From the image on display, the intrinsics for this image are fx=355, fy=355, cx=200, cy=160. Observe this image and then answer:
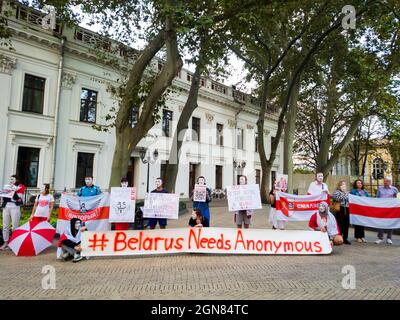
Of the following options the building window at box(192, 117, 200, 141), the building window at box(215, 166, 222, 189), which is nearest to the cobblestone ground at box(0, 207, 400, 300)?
the building window at box(192, 117, 200, 141)

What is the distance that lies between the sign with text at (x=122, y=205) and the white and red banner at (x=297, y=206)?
159 inches

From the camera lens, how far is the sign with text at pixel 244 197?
9.55 meters

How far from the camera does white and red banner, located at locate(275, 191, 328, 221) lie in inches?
386

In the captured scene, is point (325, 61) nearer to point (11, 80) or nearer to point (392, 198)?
point (392, 198)

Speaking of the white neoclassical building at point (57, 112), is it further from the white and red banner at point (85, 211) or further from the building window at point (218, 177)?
the white and red banner at point (85, 211)

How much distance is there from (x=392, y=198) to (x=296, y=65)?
1344 centimetres

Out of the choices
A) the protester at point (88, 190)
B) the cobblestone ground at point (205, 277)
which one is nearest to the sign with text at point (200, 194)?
the cobblestone ground at point (205, 277)

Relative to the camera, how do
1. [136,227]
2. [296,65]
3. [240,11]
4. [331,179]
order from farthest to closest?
[331,179]
[296,65]
[240,11]
[136,227]

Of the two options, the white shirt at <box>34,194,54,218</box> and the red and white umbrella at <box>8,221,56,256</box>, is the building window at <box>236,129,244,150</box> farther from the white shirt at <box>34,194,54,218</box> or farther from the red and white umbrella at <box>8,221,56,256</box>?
the red and white umbrella at <box>8,221,56,256</box>

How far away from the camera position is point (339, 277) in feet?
21.0

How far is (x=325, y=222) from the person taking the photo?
29.6ft

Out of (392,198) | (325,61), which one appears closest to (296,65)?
(325,61)

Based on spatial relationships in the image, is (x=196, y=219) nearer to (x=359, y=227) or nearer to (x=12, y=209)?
(x=12, y=209)

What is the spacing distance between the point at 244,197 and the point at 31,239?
548cm
